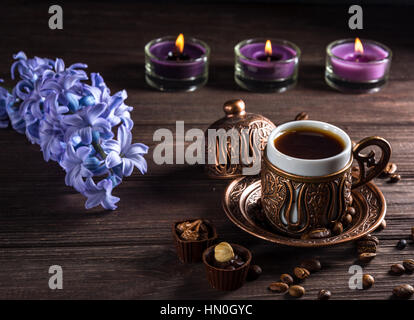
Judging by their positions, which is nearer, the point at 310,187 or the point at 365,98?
the point at 310,187

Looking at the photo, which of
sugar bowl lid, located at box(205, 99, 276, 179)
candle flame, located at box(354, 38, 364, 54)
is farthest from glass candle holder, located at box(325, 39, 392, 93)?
sugar bowl lid, located at box(205, 99, 276, 179)

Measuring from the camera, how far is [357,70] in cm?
145

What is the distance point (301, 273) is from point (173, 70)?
0.65m

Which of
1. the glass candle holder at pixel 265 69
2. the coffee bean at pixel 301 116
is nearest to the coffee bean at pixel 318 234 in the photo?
the coffee bean at pixel 301 116

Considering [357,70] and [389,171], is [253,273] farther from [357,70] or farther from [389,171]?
[357,70]

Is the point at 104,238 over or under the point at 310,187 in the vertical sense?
under

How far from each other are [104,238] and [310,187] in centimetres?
32

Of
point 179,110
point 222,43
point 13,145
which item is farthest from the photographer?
point 222,43

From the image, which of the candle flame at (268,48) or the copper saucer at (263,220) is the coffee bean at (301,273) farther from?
the candle flame at (268,48)

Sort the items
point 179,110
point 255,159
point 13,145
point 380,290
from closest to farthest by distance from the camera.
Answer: point 380,290, point 255,159, point 13,145, point 179,110

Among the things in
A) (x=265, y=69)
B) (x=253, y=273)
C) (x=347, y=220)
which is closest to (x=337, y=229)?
(x=347, y=220)

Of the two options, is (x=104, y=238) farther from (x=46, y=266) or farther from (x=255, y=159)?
(x=255, y=159)

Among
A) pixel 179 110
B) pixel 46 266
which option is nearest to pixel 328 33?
pixel 179 110

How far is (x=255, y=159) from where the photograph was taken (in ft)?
3.75
